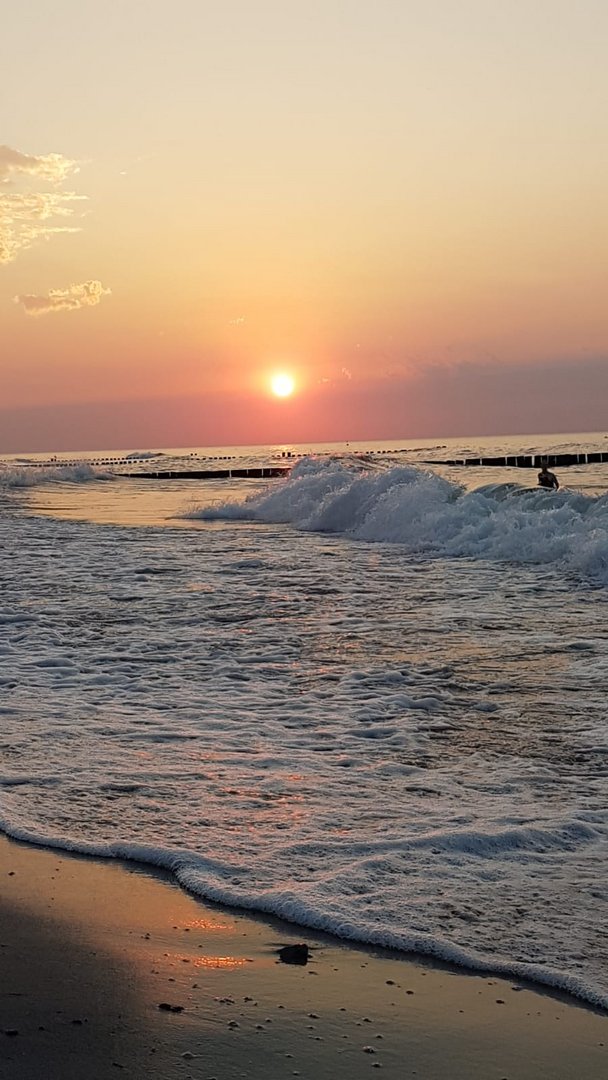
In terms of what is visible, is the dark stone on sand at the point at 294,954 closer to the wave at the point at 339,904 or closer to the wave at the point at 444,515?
the wave at the point at 339,904

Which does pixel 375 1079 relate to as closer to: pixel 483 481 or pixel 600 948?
pixel 600 948

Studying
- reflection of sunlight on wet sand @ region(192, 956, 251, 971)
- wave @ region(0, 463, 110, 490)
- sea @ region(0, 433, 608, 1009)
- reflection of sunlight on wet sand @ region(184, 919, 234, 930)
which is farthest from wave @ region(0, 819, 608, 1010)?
wave @ region(0, 463, 110, 490)

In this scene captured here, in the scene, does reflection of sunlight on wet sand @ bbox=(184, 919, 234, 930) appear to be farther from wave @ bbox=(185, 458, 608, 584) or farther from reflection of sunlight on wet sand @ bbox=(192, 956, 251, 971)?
wave @ bbox=(185, 458, 608, 584)

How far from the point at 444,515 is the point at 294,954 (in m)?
20.5

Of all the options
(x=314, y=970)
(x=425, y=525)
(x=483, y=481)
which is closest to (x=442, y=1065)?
(x=314, y=970)

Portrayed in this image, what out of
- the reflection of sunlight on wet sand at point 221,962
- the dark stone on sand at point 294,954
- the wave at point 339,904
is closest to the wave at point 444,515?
the wave at point 339,904

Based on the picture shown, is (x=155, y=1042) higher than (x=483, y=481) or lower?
lower

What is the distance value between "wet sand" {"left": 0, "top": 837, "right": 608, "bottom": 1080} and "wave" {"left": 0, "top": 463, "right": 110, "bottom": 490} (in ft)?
162

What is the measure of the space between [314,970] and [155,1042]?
30.8 inches

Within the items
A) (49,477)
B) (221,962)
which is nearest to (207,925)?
(221,962)

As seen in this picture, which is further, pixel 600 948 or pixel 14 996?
pixel 600 948

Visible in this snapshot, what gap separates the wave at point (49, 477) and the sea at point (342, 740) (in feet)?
121

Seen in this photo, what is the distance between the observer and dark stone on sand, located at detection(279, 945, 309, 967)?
3.96 metres

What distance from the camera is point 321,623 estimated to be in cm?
1245
